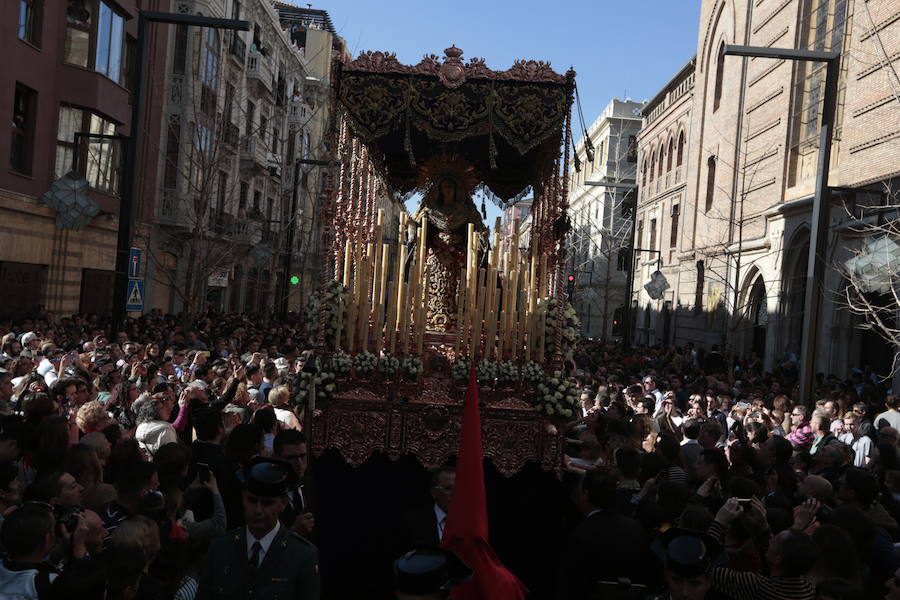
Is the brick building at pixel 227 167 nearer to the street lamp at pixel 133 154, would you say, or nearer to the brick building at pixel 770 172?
the street lamp at pixel 133 154

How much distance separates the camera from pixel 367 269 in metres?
8.48

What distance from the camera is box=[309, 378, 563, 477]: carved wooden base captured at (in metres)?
7.94

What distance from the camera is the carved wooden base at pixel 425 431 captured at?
7941 mm

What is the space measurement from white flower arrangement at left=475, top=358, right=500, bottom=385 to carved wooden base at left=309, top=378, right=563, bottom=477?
26 centimetres

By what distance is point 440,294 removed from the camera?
1058cm

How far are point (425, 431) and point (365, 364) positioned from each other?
862 mm

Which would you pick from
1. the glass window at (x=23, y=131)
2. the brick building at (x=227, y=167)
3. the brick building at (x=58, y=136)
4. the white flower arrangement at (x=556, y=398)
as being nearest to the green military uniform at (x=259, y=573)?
the white flower arrangement at (x=556, y=398)

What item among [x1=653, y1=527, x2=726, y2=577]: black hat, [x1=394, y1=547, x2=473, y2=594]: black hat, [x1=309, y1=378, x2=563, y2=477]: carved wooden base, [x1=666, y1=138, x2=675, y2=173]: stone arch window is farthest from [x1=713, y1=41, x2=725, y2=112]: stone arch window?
[x1=394, y1=547, x2=473, y2=594]: black hat

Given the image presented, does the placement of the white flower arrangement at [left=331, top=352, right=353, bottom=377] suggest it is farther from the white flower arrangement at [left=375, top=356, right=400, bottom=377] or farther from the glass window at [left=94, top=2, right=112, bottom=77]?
the glass window at [left=94, top=2, right=112, bottom=77]

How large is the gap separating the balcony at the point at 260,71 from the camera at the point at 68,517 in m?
33.8

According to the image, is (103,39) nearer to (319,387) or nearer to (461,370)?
(319,387)

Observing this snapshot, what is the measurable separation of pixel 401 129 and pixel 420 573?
7.26 metres

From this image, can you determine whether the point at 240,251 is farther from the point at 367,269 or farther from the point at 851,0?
the point at 367,269

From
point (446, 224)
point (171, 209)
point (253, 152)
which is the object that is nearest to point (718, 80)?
point (253, 152)
